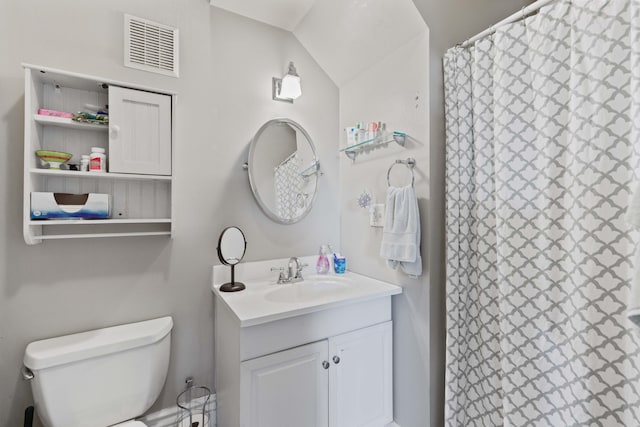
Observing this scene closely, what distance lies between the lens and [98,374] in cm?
119

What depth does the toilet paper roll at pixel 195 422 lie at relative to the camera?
4.70 feet

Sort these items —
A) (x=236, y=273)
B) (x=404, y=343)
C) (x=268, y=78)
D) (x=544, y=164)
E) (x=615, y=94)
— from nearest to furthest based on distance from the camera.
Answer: (x=615, y=94), (x=544, y=164), (x=404, y=343), (x=236, y=273), (x=268, y=78)

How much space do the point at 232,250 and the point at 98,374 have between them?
75cm

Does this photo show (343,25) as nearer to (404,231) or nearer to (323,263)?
(404,231)

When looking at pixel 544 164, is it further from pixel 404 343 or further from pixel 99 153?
pixel 99 153

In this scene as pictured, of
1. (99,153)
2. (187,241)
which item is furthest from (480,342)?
(99,153)

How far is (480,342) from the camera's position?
1.35 meters

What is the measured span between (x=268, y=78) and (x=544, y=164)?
1.55 m

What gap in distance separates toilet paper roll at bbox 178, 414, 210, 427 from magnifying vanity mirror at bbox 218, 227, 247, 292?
2.15 feet

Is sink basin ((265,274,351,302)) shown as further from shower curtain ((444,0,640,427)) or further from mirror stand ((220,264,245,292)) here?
shower curtain ((444,0,640,427))

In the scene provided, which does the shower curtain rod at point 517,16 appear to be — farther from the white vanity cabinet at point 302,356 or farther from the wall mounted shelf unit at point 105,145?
the wall mounted shelf unit at point 105,145

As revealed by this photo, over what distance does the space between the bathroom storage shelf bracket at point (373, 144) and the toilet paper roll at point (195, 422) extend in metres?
1.72

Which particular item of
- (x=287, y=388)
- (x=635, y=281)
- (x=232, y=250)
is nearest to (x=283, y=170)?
(x=232, y=250)

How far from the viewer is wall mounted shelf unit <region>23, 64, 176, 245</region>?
3.97ft
